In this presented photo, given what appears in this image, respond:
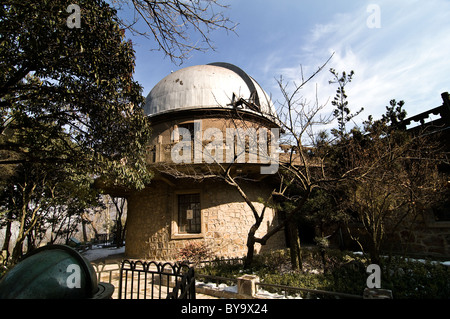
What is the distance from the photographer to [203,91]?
12.2 m

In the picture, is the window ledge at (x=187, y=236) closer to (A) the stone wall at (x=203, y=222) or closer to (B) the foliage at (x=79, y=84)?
(A) the stone wall at (x=203, y=222)

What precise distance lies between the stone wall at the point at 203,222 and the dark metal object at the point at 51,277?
766 cm

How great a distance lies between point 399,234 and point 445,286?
4189mm

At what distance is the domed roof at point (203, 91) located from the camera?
39.2 ft

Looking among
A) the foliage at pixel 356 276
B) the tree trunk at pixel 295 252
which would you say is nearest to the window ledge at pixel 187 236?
the foliage at pixel 356 276

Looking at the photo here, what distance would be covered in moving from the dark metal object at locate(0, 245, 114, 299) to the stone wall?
7663mm

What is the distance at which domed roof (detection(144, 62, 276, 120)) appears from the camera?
11945 millimetres

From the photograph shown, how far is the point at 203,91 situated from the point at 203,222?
6799 millimetres

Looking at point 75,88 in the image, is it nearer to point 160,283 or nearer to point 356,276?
point 160,283

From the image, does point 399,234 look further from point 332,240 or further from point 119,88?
point 119,88

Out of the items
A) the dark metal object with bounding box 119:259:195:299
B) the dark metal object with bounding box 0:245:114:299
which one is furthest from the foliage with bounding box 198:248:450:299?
the dark metal object with bounding box 0:245:114:299

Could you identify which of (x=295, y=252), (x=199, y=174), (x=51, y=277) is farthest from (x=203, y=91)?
(x=51, y=277)
